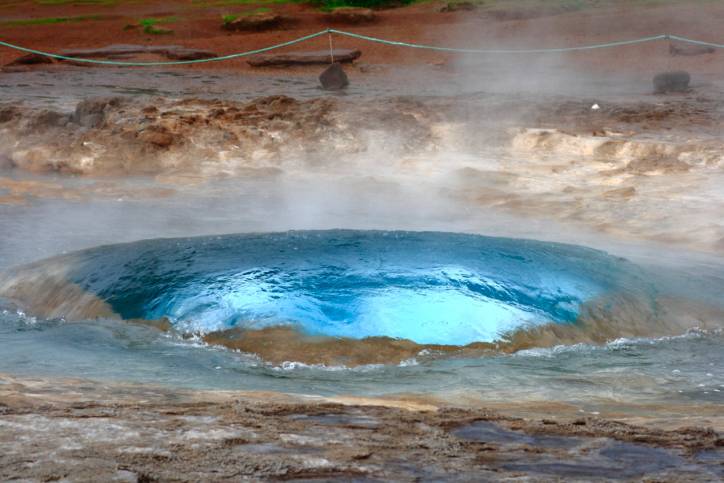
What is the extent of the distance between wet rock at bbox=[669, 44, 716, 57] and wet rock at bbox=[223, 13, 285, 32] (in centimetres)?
729

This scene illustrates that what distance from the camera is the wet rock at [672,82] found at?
1155cm

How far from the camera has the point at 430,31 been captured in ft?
56.5

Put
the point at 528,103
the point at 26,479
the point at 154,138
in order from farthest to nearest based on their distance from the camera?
1. the point at 528,103
2. the point at 154,138
3. the point at 26,479

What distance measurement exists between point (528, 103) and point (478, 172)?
2.37 m

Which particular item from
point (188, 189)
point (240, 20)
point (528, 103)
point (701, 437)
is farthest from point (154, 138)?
point (240, 20)

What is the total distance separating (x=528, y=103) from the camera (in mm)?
10820

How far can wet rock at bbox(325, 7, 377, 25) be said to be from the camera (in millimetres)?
18328

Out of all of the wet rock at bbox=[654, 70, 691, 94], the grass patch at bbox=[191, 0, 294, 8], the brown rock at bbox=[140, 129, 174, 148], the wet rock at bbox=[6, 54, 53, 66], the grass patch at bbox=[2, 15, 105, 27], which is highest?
the grass patch at bbox=[191, 0, 294, 8]

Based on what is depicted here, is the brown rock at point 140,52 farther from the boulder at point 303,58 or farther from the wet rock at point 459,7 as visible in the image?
the wet rock at point 459,7

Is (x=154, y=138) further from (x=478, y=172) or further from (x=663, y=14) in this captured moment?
(x=663, y=14)

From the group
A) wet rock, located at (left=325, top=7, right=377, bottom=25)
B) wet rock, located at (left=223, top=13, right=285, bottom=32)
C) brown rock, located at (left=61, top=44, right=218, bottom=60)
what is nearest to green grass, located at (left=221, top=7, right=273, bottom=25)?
wet rock, located at (left=223, top=13, right=285, bottom=32)

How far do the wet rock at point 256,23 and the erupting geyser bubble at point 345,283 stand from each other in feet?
42.1

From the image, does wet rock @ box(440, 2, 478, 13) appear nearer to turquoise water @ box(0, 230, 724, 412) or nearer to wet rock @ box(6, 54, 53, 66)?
wet rock @ box(6, 54, 53, 66)

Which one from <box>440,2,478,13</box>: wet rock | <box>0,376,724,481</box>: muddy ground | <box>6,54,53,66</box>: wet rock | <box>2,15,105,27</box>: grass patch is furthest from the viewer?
<box>2,15,105,27</box>: grass patch
